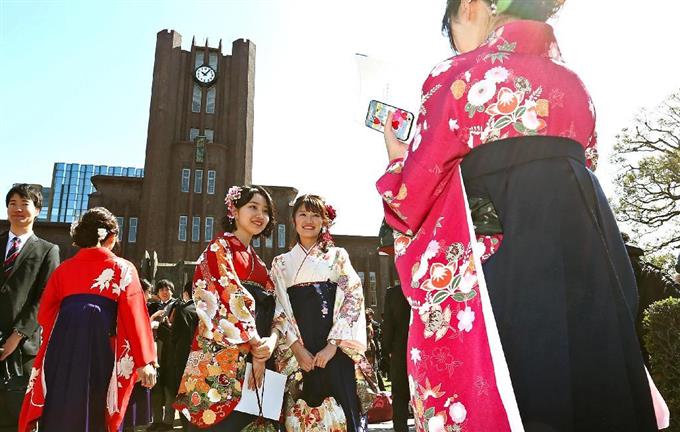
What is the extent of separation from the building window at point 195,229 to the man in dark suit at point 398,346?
3215cm

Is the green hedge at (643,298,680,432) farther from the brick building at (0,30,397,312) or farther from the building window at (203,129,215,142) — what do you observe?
the building window at (203,129,215,142)

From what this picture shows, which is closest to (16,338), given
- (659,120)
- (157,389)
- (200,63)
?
(157,389)

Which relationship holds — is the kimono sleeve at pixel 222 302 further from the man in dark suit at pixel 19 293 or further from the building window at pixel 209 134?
the building window at pixel 209 134

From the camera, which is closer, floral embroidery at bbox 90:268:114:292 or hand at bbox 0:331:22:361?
floral embroidery at bbox 90:268:114:292

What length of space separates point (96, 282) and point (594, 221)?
3432 mm

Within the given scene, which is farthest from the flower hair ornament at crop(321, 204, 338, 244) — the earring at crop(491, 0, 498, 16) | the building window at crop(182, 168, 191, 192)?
the building window at crop(182, 168, 191, 192)

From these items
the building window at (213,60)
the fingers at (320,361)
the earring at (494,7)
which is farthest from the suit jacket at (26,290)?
the building window at (213,60)

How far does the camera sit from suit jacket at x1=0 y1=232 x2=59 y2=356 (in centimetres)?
413

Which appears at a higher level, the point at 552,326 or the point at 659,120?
the point at 659,120

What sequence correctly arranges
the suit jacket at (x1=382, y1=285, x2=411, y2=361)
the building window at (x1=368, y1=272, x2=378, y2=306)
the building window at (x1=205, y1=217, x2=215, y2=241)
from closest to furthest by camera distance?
the suit jacket at (x1=382, y1=285, x2=411, y2=361) < the building window at (x1=368, y1=272, x2=378, y2=306) < the building window at (x1=205, y1=217, x2=215, y2=241)

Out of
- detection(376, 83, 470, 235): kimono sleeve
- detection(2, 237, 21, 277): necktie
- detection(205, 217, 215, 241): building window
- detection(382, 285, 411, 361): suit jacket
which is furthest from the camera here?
detection(205, 217, 215, 241): building window

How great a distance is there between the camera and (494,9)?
1.57 metres

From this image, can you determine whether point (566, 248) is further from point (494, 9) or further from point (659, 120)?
point (659, 120)

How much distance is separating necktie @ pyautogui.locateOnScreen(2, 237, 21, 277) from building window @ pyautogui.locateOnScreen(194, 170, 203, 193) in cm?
3413
